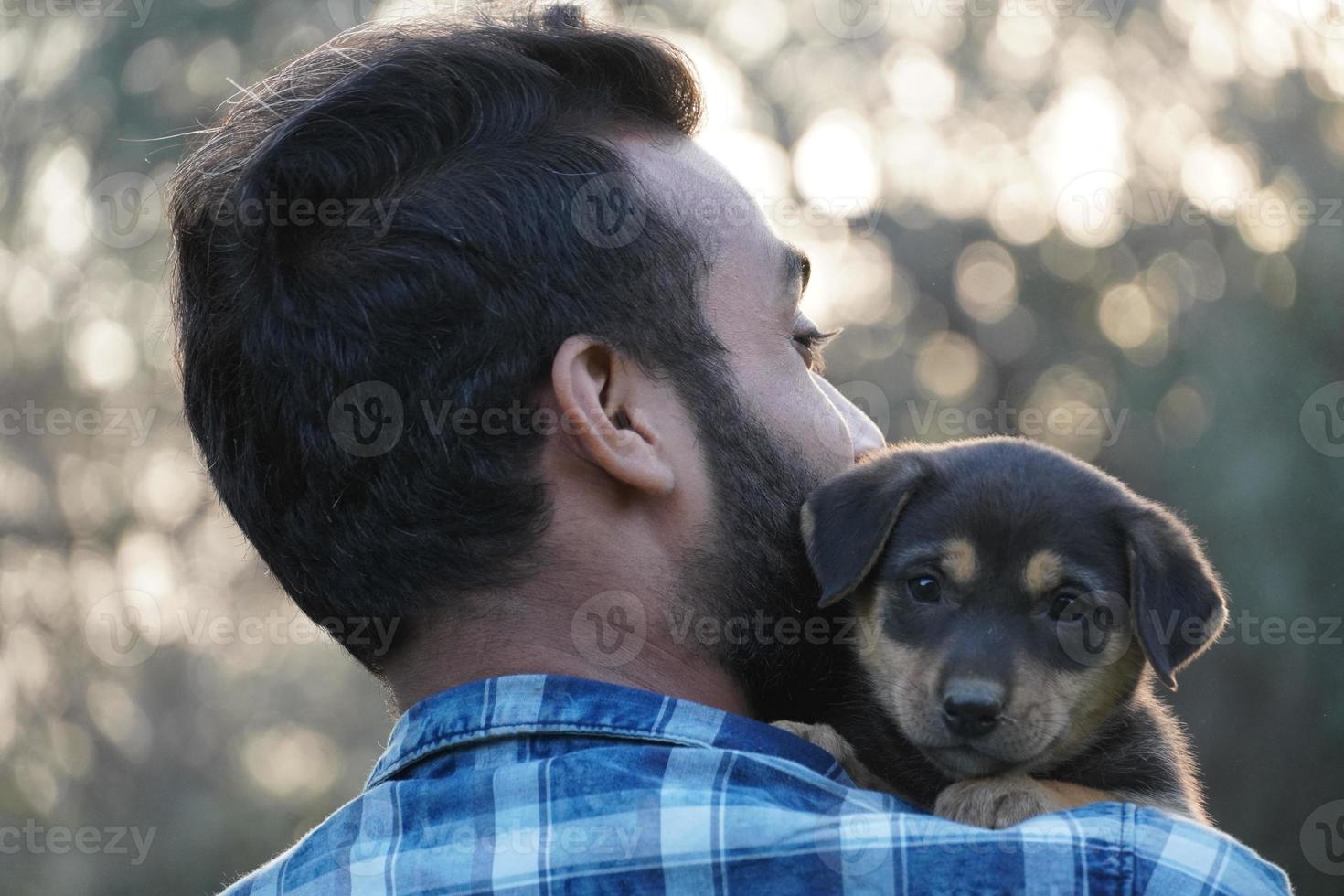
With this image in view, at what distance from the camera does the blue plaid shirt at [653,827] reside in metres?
2.43

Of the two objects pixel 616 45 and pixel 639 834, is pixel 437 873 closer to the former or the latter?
pixel 639 834

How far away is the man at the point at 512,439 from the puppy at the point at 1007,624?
0.67ft

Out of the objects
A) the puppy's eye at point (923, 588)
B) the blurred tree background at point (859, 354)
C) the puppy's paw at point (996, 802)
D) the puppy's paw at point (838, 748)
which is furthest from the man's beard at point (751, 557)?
the blurred tree background at point (859, 354)

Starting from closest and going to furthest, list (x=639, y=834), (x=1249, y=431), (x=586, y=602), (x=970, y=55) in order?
(x=639, y=834) → (x=586, y=602) → (x=1249, y=431) → (x=970, y=55)

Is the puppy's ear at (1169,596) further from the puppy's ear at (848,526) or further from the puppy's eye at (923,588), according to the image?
the puppy's ear at (848,526)

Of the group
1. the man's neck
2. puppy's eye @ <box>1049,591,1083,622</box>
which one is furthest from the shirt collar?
puppy's eye @ <box>1049,591,1083,622</box>

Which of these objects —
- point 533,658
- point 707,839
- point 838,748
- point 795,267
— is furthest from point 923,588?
point 707,839

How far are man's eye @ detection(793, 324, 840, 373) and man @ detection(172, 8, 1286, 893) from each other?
0.03m

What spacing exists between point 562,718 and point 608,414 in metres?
0.70

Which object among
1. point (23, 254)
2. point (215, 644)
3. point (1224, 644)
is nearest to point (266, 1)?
point (23, 254)

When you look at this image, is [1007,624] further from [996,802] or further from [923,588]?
[996,802]

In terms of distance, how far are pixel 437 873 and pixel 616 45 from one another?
211 centimetres

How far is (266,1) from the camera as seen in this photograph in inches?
739

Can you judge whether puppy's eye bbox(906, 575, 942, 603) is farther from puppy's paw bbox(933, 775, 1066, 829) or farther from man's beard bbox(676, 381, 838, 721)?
puppy's paw bbox(933, 775, 1066, 829)
